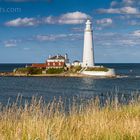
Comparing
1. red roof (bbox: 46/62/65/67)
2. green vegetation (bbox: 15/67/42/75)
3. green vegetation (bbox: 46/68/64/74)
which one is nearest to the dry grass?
green vegetation (bbox: 46/68/64/74)

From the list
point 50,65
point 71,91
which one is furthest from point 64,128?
point 50,65

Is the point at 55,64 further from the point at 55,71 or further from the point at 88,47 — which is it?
the point at 88,47

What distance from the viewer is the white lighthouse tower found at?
3551 inches

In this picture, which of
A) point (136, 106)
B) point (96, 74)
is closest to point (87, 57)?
point (96, 74)

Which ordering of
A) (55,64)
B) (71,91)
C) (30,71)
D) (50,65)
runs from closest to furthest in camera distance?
(71,91) → (55,64) → (50,65) → (30,71)

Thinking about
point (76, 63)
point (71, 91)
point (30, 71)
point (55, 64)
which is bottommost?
point (71, 91)

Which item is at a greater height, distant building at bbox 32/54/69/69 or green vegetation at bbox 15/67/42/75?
distant building at bbox 32/54/69/69

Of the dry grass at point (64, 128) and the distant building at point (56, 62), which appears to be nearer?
the dry grass at point (64, 128)

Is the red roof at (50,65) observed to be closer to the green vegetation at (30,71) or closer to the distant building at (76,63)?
the green vegetation at (30,71)

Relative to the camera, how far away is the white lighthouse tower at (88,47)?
90.2 meters

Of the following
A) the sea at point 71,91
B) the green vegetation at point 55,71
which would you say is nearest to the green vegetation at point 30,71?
the green vegetation at point 55,71

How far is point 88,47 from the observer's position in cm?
9000

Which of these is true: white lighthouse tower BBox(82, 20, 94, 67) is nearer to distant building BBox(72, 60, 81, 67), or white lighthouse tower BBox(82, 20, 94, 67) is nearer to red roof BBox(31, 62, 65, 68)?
distant building BBox(72, 60, 81, 67)

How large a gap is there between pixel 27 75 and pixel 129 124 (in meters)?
95.4
